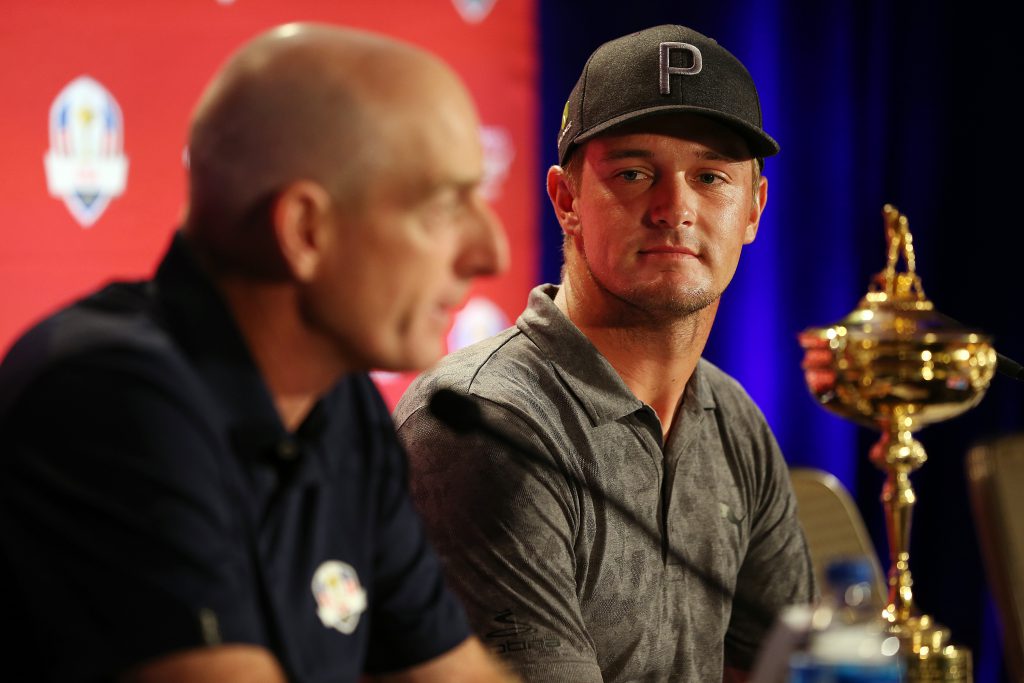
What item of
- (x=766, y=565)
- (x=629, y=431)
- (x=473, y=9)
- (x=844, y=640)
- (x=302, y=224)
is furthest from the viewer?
(x=473, y=9)

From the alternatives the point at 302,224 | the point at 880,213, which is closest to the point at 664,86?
the point at 302,224

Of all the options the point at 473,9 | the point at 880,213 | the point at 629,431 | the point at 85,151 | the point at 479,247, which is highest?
the point at 473,9

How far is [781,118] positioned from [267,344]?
2.69 metres

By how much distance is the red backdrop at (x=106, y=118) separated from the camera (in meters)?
2.54

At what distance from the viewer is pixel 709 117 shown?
1735 millimetres

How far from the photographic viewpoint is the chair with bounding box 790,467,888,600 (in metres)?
2.30

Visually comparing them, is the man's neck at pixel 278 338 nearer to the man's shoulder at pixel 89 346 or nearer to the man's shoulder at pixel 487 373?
the man's shoulder at pixel 89 346

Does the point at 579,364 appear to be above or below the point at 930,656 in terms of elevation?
above

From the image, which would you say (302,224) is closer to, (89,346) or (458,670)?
(89,346)

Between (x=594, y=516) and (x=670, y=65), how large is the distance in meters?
0.60

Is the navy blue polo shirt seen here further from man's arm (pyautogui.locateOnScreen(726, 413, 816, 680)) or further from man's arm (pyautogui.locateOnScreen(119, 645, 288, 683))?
man's arm (pyautogui.locateOnScreen(726, 413, 816, 680))

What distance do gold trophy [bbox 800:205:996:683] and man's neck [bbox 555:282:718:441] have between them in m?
0.27

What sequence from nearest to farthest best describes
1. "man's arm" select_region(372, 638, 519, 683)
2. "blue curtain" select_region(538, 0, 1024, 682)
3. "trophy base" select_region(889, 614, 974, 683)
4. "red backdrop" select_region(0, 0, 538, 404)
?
"man's arm" select_region(372, 638, 519, 683)
"trophy base" select_region(889, 614, 974, 683)
"red backdrop" select_region(0, 0, 538, 404)
"blue curtain" select_region(538, 0, 1024, 682)

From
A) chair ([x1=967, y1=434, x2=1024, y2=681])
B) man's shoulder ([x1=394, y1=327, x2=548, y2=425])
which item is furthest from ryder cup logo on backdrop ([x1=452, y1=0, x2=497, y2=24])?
chair ([x1=967, y1=434, x2=1024, y2=681])
